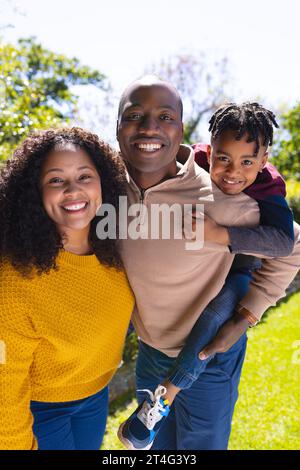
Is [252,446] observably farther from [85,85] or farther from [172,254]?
[85,85]

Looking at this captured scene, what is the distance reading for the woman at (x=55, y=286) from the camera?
1.62 meters

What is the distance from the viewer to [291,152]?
1159 cm

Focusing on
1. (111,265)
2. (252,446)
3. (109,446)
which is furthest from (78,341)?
(252,446)

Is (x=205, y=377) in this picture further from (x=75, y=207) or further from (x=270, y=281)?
(x=75, y=207)

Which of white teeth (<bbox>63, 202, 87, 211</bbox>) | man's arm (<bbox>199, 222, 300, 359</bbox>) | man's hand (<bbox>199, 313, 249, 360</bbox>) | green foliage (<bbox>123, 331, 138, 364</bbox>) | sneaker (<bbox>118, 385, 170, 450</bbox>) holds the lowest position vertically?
green foliage (<bbox>123, 331, 138, 364</bbox>)

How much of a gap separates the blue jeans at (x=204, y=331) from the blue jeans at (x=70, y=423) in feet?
1.28

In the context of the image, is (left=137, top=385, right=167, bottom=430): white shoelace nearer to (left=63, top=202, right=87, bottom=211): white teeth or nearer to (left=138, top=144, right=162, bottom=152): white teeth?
(left=63, top=202, right=87, bottom=211): white teeth

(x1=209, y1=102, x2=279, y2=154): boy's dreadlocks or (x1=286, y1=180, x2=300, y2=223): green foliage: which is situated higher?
(x1=209, y1=102, x2=279, y2=154): boy's dreadlocks

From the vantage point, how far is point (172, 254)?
191cm

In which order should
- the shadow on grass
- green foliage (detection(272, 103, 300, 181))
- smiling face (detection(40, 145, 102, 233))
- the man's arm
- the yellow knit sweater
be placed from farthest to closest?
green foliage (detection(272, 103, 300, 181))
the shadow on grass
the man's arm
smiling face (detection(40, 145, 102, 233))
the yellow knit sweater

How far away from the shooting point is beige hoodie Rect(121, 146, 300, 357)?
75.7 inches

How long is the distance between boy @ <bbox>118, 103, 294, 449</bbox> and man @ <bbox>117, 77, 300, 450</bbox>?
3 cm

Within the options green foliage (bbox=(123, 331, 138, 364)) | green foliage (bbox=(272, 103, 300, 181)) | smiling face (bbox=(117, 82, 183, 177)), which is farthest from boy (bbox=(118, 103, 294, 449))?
green foliage (bbox=(272, 103, 300, 181))

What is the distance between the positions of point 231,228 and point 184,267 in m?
0.27
